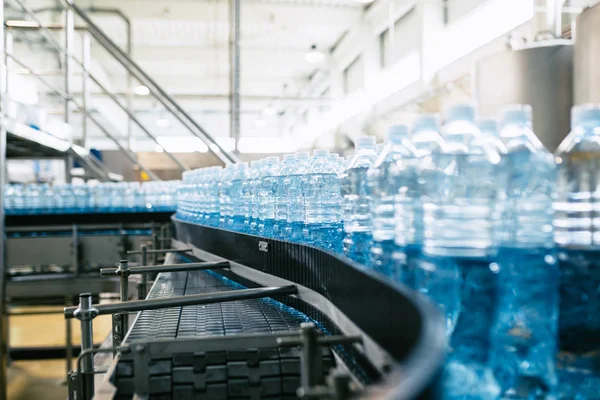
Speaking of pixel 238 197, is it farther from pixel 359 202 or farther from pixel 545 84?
pixel 545 84

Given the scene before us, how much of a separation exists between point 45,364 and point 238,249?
428 centimetres

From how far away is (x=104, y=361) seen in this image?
63.8 inches

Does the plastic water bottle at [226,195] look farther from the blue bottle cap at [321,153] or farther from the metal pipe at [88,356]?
the metal pipe at [88,356]

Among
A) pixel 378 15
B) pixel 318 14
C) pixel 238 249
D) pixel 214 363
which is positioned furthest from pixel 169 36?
pixel 214 363

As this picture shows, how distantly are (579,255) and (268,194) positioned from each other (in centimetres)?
120

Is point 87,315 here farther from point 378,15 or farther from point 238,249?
point 378,15

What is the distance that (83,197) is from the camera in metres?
4.84

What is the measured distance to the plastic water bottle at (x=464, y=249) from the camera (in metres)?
0.86

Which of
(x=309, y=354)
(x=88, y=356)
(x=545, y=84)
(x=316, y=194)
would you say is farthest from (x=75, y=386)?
(x=545, y=84)

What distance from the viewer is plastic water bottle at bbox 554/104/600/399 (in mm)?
840

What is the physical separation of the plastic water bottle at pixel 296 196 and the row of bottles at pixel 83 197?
9.87 ft

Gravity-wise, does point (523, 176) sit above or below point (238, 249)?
above

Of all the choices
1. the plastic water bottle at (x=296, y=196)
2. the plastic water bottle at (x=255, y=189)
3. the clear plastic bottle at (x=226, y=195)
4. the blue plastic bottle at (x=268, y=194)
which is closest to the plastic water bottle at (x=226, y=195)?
the clear plastic bottle at (x=226, y=195)

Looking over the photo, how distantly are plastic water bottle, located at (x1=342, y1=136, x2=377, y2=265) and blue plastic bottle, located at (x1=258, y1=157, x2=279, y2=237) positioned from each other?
18.9 inches
